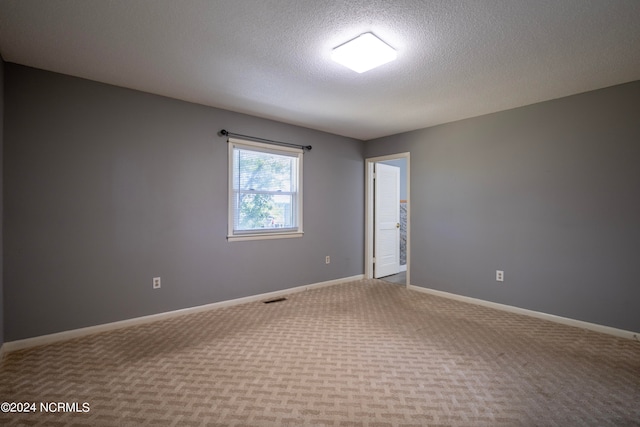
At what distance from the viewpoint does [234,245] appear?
148 inches

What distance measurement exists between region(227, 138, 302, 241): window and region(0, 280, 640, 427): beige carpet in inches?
47.2

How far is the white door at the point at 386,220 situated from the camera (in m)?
5.31

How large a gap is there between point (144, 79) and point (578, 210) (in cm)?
453

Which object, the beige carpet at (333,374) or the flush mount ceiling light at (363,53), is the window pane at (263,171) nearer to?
the beige carpet at (333,374)

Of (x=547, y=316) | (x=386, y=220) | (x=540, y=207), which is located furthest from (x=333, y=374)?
(x=386, y=220)

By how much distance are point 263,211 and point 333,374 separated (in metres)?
2.42

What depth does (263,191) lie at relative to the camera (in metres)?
4.05

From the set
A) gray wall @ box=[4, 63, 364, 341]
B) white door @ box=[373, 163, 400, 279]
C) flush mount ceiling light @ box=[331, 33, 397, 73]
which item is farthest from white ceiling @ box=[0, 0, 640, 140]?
white door @ box=[373, 163, 400, 279]

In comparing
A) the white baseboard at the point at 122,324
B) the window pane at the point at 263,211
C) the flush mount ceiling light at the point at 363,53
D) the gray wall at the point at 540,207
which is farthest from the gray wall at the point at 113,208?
the gray wall at the point at 540,207

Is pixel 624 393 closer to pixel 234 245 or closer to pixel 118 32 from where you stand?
pixel 234 245

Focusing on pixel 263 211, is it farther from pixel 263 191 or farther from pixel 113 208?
pixel 113 208

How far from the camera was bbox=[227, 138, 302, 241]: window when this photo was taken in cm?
380

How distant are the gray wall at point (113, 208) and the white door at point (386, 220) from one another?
1.97 m

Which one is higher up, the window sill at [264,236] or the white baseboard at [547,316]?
the window sill at [264,236]
